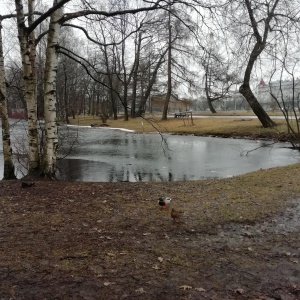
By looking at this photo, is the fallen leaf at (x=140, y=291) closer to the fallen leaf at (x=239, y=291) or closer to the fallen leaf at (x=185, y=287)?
the fallen leaf at (x=185, y=287)

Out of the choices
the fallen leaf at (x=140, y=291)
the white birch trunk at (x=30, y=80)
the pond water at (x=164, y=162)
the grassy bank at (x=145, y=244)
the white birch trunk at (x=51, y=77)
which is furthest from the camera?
the pond water at (x=164, y=162)

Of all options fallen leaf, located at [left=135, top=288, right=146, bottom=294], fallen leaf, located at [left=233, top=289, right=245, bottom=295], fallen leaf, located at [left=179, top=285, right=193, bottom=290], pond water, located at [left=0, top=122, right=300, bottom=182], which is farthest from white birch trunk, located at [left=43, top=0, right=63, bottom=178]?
fallen leaf, located at [left=233, top=289, right=245, bottom=295]

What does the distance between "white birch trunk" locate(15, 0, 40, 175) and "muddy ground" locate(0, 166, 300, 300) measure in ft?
3.89

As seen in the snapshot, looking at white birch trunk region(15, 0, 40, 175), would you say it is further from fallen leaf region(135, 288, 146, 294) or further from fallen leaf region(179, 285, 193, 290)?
fallen leaf region(179, 285, 193, 290)

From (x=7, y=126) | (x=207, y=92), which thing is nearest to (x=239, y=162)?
(x=7, y=126)

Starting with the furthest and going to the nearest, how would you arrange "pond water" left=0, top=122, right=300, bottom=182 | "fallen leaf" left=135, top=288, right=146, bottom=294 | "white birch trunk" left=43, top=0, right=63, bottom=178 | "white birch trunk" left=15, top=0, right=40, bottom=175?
"pond water" left=0, top=122, right=300, bottom=182
"white birch trunk" left=43, top=0, right=63, bottom=178
"white birch trunk" left=15, top=0, right=40, bottom=175
"fallen leaf" left=135, top=288, right=146, bottom=294

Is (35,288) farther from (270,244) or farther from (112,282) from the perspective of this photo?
(270,244)

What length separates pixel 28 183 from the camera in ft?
24.7

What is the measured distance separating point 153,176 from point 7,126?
203 inches

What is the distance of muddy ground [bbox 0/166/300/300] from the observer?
Answer: 11.5 feet

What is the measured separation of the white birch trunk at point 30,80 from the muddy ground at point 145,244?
3.89ft

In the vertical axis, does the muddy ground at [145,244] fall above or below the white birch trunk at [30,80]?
below

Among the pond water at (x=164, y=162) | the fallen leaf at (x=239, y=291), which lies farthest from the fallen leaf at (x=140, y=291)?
the pond water at (x=164, y=162)

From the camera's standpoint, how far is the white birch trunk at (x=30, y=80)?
8008mm
